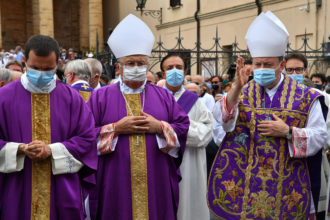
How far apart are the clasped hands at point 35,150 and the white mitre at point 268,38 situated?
1.86 meters

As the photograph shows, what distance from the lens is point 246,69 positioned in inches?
144

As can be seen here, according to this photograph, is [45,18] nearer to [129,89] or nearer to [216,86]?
[216,86]

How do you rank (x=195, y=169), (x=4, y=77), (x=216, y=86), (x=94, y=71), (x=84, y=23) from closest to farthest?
(x=4, y=77), (x=195, y=169), (x=94, y=71), (x=216, y=86), (x=84, y=23)

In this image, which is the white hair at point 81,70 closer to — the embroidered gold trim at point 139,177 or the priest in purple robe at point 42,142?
the embroidered gold trim at point 139,177

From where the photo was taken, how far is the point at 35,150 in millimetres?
3146

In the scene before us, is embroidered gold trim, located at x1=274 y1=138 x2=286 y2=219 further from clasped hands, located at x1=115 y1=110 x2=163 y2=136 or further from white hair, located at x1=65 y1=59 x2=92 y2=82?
white hair, located at x1=65 y1=59 x2=92 y2=82

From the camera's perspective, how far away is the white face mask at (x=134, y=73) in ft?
12.7

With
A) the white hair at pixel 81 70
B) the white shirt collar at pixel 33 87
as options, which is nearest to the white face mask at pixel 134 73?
the white shirt collar at pixel 33 87

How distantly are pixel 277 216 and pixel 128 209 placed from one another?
118 cm

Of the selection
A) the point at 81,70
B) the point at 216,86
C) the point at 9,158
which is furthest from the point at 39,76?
the point at 216,86

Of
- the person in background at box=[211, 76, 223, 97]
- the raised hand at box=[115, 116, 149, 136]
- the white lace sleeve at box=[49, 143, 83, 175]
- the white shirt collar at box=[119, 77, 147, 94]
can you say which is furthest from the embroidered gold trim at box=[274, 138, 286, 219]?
the person in background at box=[211, 76, 223, 97]

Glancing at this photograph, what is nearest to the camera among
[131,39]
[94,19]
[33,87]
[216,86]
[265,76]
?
[33,87]

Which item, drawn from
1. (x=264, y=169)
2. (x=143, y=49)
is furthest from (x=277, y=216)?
(x=143, y=49)

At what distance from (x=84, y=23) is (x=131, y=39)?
30902 mm
